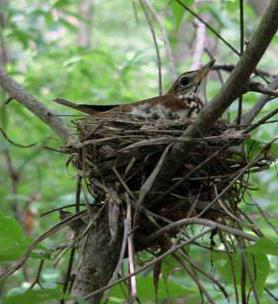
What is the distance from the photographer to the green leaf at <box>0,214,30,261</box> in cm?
140

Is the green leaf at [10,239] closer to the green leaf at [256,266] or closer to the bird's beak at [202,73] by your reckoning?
the green leaf at [256,266]

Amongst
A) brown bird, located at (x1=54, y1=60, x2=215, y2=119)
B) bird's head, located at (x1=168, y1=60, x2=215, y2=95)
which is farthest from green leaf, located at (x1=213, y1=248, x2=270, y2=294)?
bird's head, located at (x1=168, y1=60, x2=215, y2=95)

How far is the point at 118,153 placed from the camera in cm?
172

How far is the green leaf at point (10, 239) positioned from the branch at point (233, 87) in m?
0.37

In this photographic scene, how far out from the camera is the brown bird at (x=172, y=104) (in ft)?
7.18

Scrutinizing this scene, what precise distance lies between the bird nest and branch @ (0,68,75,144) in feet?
0.19

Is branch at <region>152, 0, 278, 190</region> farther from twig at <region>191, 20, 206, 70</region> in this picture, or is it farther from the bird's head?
twig at <region>191, 20, 206, 70</region>

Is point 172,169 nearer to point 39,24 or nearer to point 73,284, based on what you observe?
point 73,284

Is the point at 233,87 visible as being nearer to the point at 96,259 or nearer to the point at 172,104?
the point at 96,259

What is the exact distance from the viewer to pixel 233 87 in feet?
4.22

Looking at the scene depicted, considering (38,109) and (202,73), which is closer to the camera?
(38,109)

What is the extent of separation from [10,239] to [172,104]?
3.32 feet

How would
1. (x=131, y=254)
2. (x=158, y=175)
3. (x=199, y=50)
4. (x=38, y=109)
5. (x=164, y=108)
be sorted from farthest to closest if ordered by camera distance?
(x=199, y=50), (x=164, y=108), (x=38, y=109), (x=158, y=175), (x=131, y=254)

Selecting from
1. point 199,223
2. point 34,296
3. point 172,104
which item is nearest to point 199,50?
point 172,104
